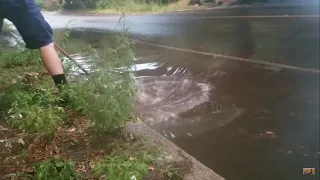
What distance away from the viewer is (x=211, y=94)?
208 inches

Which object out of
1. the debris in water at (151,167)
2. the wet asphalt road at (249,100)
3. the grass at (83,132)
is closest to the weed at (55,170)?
the grass at (83,132)

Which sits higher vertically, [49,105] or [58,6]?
[58,6]

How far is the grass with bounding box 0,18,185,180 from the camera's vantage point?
2.63 m

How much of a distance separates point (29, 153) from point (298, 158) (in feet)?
8.47

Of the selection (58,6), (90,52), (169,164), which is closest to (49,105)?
(90,52)

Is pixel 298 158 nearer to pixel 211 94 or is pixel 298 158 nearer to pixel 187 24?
pixel 211 94

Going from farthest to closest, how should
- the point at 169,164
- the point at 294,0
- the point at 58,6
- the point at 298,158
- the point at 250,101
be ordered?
1. the point at 294,0
2. the point at 58,6
3. the point at 250,101
4. the point at 298,158
5. the point at 169,164

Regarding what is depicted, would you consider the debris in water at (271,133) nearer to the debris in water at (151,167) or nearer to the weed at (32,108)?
the debris in water at (151,167)

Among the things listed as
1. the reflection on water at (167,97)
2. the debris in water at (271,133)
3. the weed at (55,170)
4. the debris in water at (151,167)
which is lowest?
the debris in water at (271,133)

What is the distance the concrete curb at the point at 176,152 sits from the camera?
273 cm

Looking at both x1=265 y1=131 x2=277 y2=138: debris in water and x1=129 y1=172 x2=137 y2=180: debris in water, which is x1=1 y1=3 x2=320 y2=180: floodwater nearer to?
x1=265 y1=131 x2=277 y2=138: debris in water

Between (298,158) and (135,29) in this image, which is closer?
(298,158)

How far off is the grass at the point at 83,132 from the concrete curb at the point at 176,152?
14 centimetres

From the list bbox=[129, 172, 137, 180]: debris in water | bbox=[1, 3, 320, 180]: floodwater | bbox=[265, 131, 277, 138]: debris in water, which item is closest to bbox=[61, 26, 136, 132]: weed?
bbox=[129, 172, 137, 180]: debris in water
